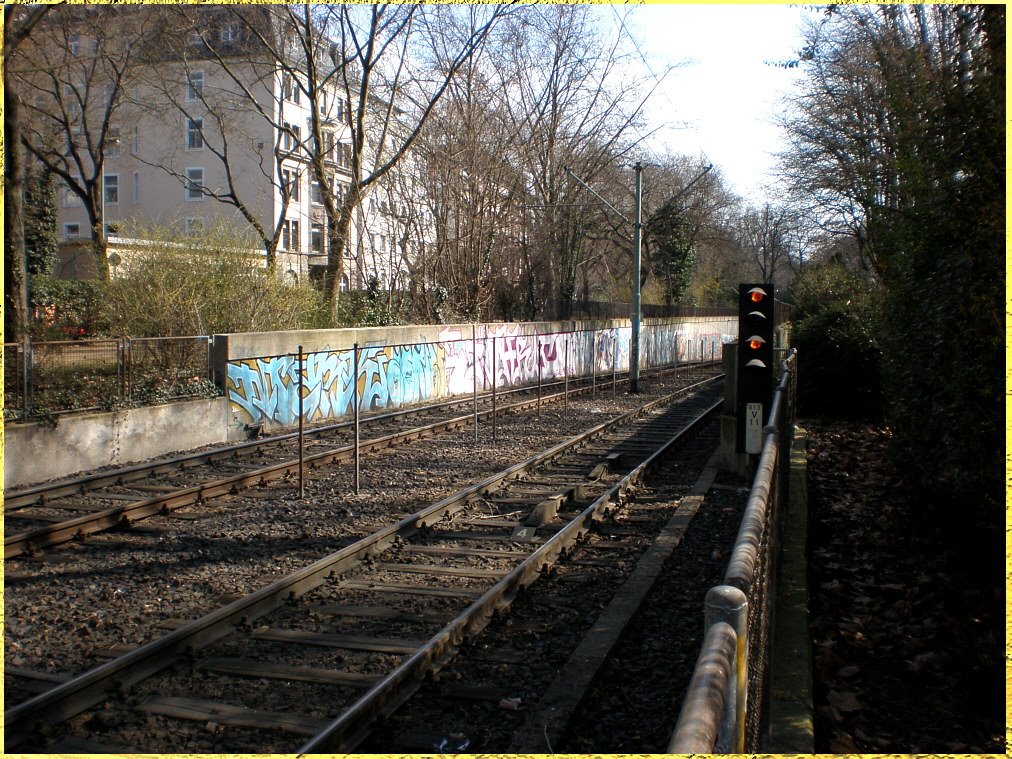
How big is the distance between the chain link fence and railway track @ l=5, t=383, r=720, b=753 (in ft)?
20.8

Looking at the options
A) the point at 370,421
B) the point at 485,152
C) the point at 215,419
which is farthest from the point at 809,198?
the point at 215,419

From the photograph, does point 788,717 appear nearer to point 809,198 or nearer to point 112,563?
point 112,563

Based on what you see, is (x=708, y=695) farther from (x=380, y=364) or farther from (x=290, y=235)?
(x=290, y=235)

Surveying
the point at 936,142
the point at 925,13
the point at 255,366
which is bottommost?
the point at 255,366

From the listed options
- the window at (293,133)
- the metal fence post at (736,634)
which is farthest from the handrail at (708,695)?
the window at (293,133)

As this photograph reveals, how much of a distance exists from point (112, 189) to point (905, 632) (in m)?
53.7

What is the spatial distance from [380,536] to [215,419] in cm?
807

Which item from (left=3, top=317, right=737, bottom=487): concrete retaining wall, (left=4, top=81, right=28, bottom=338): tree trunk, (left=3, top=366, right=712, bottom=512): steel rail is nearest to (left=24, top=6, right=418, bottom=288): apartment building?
(left=4, top=81, right=28, bottom=338): tree trunk

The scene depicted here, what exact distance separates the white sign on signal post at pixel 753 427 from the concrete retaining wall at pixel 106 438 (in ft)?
30.1

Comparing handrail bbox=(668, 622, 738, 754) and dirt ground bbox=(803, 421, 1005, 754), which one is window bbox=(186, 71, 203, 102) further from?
handrail bbox=(668, 622, 738, 754)

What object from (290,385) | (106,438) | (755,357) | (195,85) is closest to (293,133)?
(195,85)

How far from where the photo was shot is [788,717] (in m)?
5.43

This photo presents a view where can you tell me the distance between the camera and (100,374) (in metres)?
14.1

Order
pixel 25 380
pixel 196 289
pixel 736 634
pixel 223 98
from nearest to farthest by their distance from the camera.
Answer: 1. pixel 736 634
2. pixel 25 380
3. pixel 196 289
4. pixel 223 98
